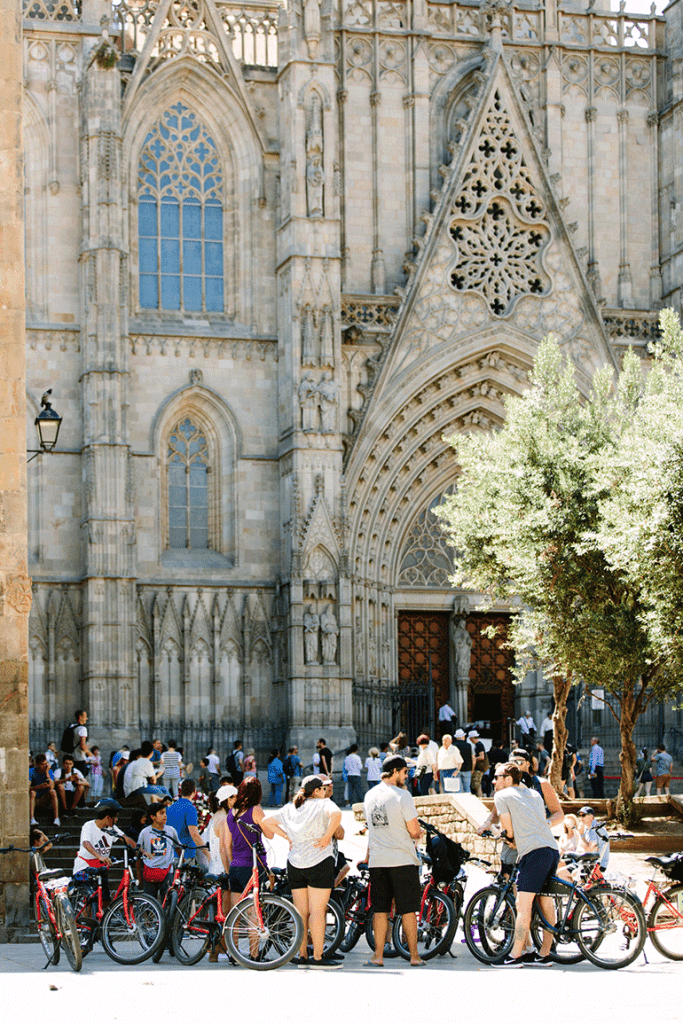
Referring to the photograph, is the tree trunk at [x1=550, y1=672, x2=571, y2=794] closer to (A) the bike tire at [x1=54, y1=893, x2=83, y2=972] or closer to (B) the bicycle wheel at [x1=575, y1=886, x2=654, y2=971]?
(B) the bicycle wheel at [x1=575, y1=886, x2=654, y2=971]

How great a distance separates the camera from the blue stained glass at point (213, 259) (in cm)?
3544

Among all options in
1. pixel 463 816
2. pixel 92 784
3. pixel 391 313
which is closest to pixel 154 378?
pixel 391 313

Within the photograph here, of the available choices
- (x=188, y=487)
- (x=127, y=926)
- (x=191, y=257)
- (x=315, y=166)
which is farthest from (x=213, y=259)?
(x=127, y=926)

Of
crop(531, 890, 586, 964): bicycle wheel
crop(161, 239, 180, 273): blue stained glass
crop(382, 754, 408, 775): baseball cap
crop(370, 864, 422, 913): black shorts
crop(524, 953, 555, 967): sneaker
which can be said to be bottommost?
crop(524, 953, 555, 967): sneaker

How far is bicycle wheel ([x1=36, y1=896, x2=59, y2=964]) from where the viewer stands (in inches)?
529

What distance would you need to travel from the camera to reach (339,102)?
36.2 m

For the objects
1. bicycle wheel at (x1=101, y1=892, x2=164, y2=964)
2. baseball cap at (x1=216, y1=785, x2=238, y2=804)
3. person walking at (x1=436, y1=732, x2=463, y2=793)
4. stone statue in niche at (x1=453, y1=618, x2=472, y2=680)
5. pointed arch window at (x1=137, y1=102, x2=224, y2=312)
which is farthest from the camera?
stone statue in niche at (x1=453, y1=618, x2=472, y2=680)

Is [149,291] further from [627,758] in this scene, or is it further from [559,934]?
[559,934]

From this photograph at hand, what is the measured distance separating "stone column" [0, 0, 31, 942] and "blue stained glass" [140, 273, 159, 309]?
678 inches

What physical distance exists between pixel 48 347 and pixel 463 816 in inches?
615

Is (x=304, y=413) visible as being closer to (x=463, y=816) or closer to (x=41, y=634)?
(x=41, y=634)

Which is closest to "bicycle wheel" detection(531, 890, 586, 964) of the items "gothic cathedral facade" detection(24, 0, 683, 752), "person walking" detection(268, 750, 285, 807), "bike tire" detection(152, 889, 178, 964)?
"bike tire" detection(152, 889, 178, 964)

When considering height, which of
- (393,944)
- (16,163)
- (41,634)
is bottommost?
(393,944)

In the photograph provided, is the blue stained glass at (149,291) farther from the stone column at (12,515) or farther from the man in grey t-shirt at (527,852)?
the man in grey t-shirt at (527,852)
